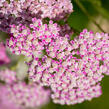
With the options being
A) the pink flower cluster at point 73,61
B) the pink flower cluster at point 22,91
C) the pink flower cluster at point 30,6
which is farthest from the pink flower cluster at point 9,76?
the pink flower cluster at point 30,6

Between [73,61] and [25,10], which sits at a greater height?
[25,10]

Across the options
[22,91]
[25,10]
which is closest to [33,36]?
[25,10]

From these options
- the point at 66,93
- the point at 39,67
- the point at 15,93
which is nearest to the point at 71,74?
the point at 39,67

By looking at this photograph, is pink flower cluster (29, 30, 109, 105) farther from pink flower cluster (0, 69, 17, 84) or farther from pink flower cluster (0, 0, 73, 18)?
pink flower cluster (0, 69, 17, 84)

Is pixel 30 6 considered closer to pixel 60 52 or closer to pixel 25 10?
pixel 25 10

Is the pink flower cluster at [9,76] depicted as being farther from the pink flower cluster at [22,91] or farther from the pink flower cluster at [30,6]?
the pink flower cluster at [30,6]

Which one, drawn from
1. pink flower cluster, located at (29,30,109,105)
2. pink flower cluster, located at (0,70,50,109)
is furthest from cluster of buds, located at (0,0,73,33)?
pink flower cluster, located at (0,70,50,109)

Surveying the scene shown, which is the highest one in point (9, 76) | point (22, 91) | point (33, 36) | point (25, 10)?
point (25, 10)

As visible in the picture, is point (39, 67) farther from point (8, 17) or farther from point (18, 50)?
point (8, 17)

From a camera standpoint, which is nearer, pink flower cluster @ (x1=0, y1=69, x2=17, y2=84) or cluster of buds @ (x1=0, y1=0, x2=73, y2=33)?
cluster of buds @ (x1=0, y1=0, x2=73, y2=33)

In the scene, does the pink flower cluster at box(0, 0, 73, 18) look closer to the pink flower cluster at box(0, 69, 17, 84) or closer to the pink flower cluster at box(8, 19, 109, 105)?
the pink flower cluster at box(8, 19, 109, 105)

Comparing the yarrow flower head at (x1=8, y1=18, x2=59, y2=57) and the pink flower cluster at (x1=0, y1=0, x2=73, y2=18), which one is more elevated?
the pink flower cluster at (x1=0, y1=0, x2=73, y2=18)

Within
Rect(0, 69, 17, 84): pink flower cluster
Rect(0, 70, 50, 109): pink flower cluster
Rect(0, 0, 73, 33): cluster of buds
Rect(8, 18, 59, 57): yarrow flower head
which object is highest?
Rect(0, 0, 73, 33): cluster of buds
